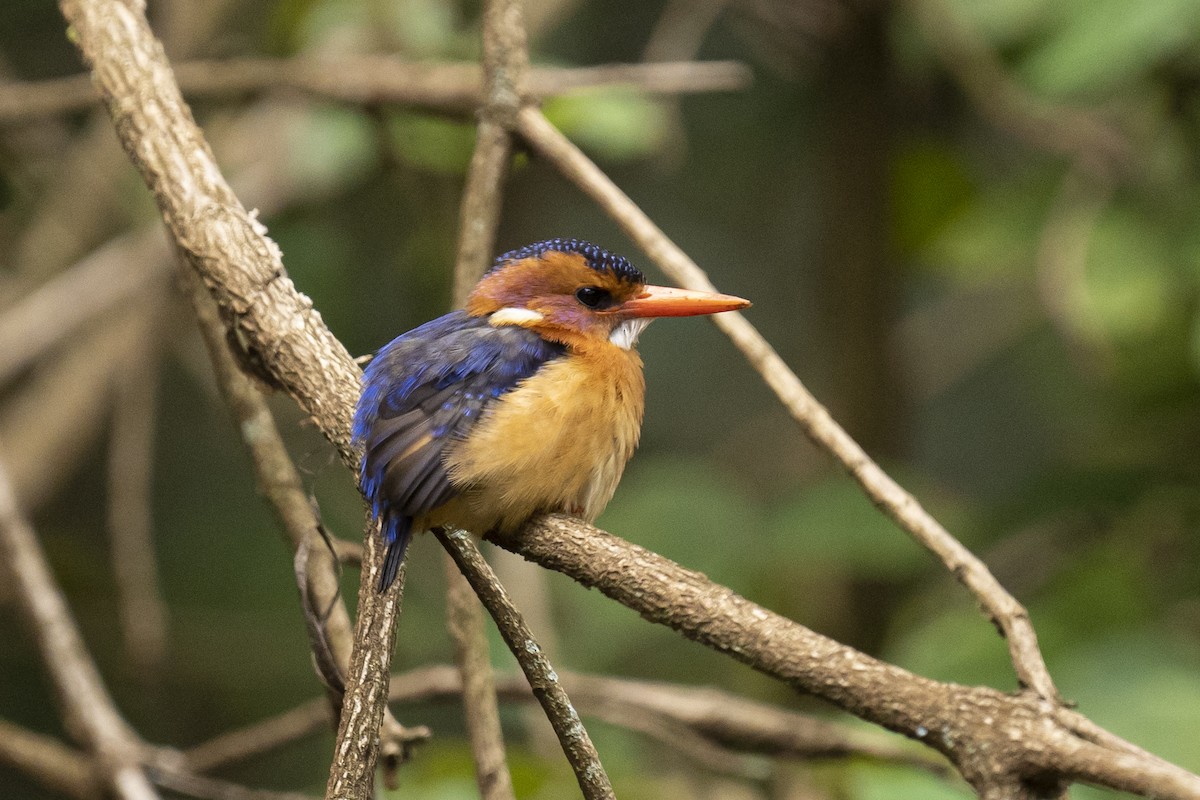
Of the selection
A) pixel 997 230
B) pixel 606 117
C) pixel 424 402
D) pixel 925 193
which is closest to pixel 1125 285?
pixel 997 230

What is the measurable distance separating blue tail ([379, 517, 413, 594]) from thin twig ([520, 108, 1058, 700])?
512 mm

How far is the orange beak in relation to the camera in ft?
5.67

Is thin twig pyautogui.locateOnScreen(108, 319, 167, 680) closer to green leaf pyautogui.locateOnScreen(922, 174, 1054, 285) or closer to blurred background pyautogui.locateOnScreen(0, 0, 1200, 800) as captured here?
blurred background pyautogui.locateOnScreen(0, 0, 1200, 800)

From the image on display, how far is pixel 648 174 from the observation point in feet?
16.5

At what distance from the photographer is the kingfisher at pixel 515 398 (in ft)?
4.90

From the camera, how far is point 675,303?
1.86 metres

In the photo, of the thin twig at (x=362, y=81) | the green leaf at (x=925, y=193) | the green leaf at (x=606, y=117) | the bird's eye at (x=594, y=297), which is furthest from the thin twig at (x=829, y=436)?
the green leaf at (x=925, y=193)

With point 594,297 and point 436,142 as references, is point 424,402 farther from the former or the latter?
point 436,142

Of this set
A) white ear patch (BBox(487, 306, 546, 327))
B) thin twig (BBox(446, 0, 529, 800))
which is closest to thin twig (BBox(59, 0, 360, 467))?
white ear patch (BBox(487, 306, 546, 327))

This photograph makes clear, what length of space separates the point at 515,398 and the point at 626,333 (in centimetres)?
37

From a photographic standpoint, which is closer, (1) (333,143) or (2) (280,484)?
(2) (280,484)

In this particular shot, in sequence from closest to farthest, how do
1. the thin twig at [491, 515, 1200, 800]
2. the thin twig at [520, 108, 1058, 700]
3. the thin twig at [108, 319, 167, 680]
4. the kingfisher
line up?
1. the thin twig at [491, 515, 1200, 800]
2. the thin twig at [520, 108, 1058, 700]
3. the kingfisher
4. the thin twig at [108, 319, 167, 680]

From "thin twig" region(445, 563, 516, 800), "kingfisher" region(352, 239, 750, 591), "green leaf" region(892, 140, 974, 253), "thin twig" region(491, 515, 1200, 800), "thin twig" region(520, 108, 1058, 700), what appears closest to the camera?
"thin twig" region(491, 515, 1200, 800)

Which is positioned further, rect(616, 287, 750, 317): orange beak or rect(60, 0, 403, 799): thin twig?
rect(616, 287, 750, 317): orange beak
